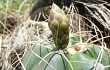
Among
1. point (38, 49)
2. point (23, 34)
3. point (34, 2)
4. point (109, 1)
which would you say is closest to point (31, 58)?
point (38, 49)

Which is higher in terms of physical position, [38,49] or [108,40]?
[38,49]

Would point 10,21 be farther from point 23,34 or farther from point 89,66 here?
point 89,66

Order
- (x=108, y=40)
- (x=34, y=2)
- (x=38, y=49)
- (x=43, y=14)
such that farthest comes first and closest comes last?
(x=34, y=2) < (x=43, y=14) < (x=108, y=40) < (x=38, y=49)

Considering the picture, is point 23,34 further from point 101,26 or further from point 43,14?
point 101,26

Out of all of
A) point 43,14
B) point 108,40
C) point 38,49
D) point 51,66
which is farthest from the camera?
point 43,14

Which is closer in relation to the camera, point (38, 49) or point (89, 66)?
point (89, 66)

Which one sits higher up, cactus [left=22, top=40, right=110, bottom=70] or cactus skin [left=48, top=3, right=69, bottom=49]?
cactus skin [left=48, top=3, right=69, bottom=49]

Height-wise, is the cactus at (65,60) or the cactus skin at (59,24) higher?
the cactus skin at (59,24)
